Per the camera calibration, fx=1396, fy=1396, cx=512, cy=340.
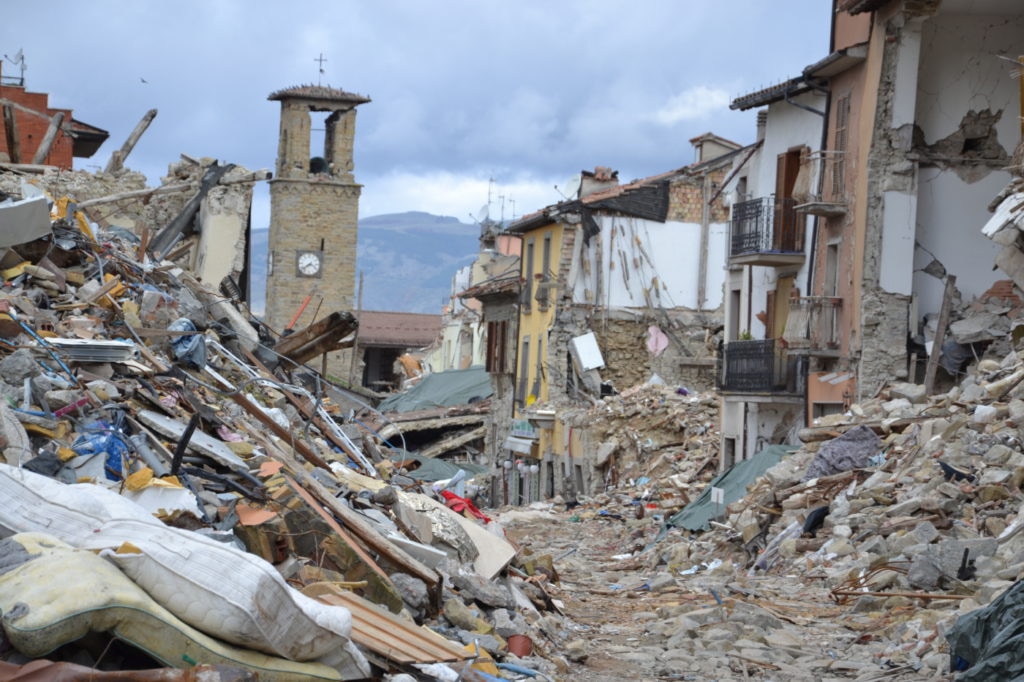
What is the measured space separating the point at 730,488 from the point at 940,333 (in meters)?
4.44

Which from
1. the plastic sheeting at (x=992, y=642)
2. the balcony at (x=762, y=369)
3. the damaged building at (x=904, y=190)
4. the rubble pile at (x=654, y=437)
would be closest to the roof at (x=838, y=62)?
the damaged building at (x=904, y=190)

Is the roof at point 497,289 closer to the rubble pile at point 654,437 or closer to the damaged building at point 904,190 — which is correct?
the rubble pile at point 654,437

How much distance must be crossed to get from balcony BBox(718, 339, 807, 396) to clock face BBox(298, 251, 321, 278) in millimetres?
28900

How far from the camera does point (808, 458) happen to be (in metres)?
20.6

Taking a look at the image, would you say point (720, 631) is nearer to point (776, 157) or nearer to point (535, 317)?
point (776, 157)

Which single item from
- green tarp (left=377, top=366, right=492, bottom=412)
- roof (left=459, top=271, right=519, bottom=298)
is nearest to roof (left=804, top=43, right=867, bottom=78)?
roof (left=459, top=271, right=519, bottom=298)

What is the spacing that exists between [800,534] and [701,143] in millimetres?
24402

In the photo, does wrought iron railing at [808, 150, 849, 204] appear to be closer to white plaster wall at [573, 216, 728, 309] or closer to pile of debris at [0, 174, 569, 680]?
pile of debris at [0, 174, 569, 680]

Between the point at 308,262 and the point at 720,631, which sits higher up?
the point at 308,262

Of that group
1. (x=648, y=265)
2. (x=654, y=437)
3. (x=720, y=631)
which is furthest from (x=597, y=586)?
(x=648, y=265)

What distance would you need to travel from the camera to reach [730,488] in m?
22.6

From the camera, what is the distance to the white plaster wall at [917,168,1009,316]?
963 inches

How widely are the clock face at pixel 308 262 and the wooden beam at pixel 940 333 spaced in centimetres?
3425

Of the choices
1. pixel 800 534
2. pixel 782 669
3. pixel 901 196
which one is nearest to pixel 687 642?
pixel 782 669
